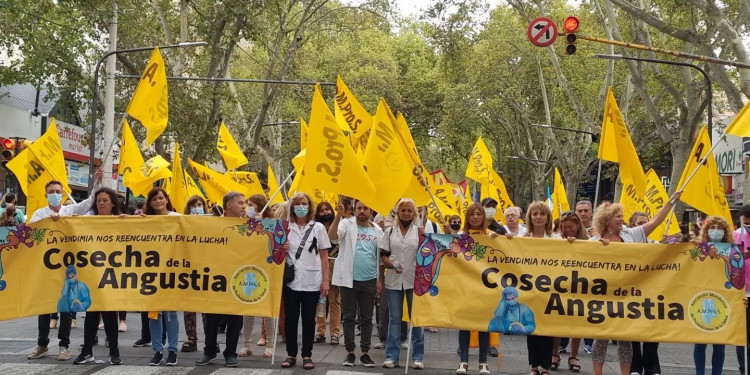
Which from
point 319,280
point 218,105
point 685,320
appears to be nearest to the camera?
point 685,320

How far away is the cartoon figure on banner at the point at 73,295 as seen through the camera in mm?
Result: 9375

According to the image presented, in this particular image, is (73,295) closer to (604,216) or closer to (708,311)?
(604,216)

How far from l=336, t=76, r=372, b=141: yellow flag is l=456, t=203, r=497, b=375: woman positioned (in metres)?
3.76

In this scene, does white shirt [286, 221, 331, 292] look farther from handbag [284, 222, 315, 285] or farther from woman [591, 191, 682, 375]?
woman [591, 191, 682, 375]

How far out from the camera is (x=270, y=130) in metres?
42.8

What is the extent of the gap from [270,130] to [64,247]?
3350 cm

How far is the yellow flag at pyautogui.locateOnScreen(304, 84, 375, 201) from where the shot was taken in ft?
30.9

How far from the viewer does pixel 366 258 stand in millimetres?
9844

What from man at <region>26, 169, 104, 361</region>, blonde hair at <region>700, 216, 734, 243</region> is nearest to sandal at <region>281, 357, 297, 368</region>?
man at <region>26, 169, 104, 361</region>

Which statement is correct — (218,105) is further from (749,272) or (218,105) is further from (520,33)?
(749,272)

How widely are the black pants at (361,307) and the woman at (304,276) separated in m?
0.39

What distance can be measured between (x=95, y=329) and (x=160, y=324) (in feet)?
1.96

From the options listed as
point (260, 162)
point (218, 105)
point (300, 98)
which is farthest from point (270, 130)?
point (218, 105)

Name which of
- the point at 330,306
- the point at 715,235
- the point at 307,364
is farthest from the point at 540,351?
the point at 330,306
